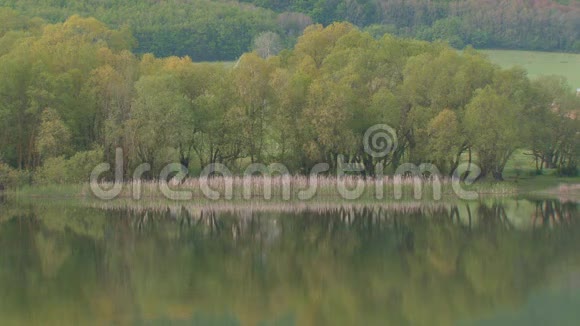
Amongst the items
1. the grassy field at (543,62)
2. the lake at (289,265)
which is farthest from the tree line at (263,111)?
the grassy field at (543,62)

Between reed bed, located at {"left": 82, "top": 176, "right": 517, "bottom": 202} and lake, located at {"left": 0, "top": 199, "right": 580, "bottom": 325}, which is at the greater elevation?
reed bed, located at {"left": 82, "top": 176, "right": 517, "bottom": 202}

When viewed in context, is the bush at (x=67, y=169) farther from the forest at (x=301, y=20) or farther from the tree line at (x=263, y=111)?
the forest at (x=301, y=20)

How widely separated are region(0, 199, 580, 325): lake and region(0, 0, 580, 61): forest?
136 ft

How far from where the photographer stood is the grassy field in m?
83.0

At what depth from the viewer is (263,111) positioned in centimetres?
5084

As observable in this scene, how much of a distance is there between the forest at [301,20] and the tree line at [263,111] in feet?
84.3

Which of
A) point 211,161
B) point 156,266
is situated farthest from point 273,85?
point 156,266

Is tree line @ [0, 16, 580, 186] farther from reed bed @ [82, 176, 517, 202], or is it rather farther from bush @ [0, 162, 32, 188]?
reed bed @ [82, 176, 517, 202]

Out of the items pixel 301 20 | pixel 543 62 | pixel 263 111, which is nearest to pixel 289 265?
pixel 263 111

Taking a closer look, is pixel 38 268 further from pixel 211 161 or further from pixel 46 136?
pixel 211 161

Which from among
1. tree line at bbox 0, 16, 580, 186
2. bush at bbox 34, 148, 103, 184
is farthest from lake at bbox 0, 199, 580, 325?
tree line at bbox 0, 16, 580, 186

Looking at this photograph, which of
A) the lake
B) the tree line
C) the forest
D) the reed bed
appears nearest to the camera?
the lake

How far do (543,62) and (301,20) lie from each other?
26837 mm

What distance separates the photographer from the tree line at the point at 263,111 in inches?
1885
